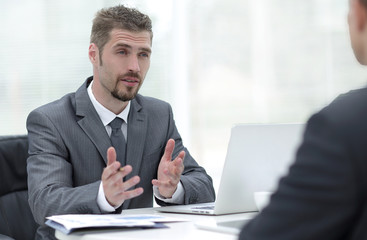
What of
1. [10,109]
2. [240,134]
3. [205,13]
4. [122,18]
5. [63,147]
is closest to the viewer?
[240,134]

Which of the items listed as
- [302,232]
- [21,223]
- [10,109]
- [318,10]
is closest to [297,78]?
[318,10]

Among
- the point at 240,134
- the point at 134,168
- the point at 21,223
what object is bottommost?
the point at 21,223

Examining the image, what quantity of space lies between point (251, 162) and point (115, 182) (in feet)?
1.42

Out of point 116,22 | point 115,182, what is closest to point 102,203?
point 115,182

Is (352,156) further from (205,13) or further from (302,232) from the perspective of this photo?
(205,13)

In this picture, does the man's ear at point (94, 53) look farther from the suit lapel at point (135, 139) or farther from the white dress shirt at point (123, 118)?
the suit lapel at point (135, 139)

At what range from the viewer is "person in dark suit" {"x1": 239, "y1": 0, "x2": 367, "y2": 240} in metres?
0.76

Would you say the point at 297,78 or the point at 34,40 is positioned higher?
the point at 34,40

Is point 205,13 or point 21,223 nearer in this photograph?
point 21,223

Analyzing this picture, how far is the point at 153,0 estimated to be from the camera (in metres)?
4.46

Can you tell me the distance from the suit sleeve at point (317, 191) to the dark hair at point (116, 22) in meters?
1.82

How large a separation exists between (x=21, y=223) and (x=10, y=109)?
2.14 metres

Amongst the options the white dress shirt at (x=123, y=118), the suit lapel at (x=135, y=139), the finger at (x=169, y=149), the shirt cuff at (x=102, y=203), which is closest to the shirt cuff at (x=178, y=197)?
the white dress shirt at (x=123, y=118)

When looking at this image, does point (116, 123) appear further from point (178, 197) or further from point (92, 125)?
point (178, 197)
